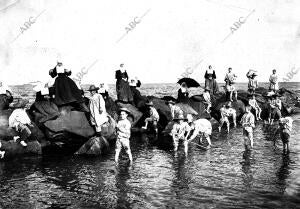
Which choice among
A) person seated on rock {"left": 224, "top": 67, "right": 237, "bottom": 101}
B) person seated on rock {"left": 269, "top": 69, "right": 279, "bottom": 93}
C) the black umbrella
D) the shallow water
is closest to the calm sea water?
the shallow water

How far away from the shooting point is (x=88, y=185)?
36.6ft

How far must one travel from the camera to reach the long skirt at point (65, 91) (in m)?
18.3

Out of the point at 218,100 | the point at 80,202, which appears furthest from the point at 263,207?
the point at 218,100

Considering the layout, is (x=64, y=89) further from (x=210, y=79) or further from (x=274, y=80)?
(x=274, y=80)

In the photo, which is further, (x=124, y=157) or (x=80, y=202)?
(x=124, y=157)

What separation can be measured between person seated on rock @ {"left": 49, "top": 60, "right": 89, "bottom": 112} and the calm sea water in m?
3.92

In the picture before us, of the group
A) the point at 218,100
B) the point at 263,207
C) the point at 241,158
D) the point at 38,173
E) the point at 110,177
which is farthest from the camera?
the point at 218,100

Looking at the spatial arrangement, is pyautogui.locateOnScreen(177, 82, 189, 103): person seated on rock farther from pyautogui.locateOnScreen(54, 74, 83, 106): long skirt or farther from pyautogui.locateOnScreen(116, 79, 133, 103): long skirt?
pyautogui.locateOnScreen(54, 74, 83, 106): long skirt

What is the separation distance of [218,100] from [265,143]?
446 inches

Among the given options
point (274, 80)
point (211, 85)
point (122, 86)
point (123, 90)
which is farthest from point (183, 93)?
point (274, 80)

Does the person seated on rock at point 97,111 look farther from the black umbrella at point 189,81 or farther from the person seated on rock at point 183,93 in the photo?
the person seated on rock at point 183,93

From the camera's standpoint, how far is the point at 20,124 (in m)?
15.6

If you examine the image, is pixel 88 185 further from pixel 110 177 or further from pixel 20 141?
pixel 20 141

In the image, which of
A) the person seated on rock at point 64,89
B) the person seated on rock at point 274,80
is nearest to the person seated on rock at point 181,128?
the person seated on rock at point 64,89
